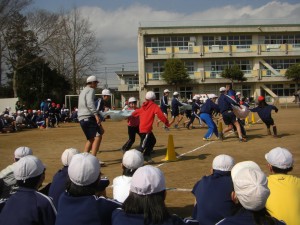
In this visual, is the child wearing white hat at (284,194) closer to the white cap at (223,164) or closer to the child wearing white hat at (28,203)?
the white cap at (223,164)

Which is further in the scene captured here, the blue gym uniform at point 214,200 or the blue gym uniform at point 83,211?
the blue gym uniform at point 214,200

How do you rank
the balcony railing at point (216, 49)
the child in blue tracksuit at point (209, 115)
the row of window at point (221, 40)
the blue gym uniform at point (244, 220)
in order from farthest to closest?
the row of window at point (221, 40) < the balcony railing at point (216, 49) < the child in blue tracksuit at point (209, 115) < the blue gym uniform at point (244, 220)

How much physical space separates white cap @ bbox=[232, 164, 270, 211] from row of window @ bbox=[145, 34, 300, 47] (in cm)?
5442

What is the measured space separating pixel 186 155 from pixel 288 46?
51.5m

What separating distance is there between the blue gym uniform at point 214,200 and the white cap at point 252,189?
1218mm

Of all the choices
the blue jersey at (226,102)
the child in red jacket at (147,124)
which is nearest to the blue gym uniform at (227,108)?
the blue jersey at (226,102)

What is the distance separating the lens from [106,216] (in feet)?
10.4

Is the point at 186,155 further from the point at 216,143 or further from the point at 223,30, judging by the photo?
the point at 223,30

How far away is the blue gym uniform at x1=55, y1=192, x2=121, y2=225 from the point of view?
9.96 feet

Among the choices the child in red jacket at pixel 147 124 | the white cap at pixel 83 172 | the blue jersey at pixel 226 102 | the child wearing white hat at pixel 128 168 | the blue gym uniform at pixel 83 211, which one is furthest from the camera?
the blue jersey at pixel 226 102

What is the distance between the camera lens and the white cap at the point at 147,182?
2674mm

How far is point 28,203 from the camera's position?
3314 mm

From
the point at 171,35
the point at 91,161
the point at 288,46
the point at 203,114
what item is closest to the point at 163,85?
the point at 171,35

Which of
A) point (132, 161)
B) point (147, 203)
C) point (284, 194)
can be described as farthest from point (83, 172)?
point (284, 194)
